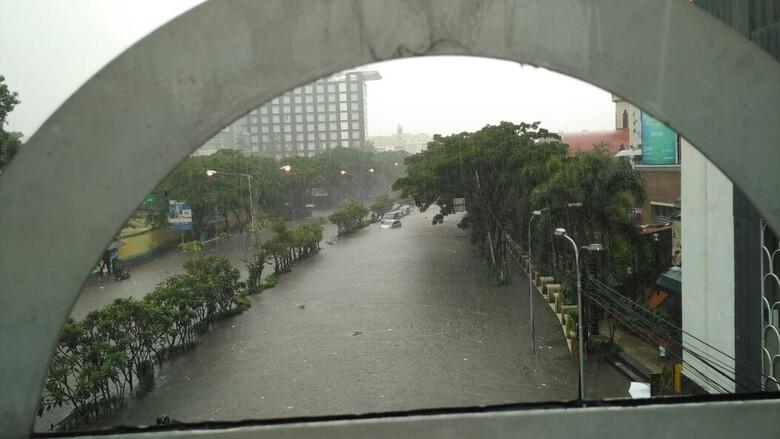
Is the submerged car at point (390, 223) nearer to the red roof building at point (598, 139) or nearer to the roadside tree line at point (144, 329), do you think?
the roadside tree line at point (144, 329)

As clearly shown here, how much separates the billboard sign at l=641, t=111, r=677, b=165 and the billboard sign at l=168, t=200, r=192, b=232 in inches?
276

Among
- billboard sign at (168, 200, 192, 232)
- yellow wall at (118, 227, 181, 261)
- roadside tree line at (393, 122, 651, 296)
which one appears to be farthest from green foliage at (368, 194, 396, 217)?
yellow wall at (118, 227, 181, 261)

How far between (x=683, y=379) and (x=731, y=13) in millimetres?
3997

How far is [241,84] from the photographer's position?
42.2 inches

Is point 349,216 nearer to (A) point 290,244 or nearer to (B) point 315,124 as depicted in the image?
(A) point 290,244

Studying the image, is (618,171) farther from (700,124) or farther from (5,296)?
(5,296)

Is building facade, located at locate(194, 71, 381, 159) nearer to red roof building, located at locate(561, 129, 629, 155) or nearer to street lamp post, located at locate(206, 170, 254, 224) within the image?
street lamp post, located at locate(206, 170, 254, 224)

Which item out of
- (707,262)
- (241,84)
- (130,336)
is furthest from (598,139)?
(241,84)

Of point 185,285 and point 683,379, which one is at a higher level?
point 185,285

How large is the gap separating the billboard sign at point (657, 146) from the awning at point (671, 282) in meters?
2.69

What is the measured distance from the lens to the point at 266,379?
6008 mm

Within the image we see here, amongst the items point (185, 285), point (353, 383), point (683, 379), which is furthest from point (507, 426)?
point (185, 285)

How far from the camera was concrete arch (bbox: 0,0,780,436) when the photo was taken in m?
1.05

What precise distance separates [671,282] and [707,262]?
2.97 metres
